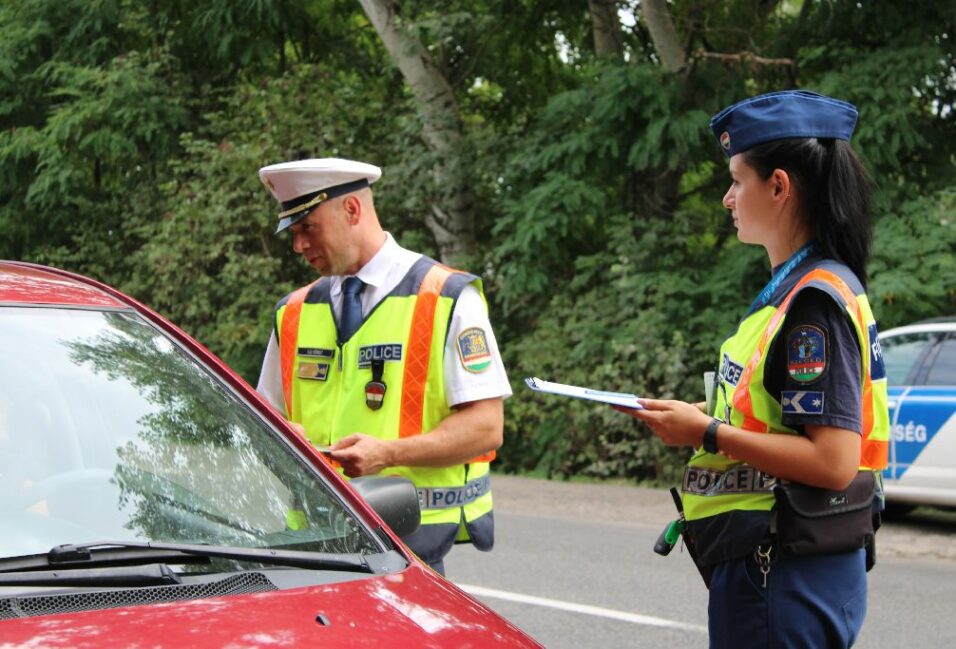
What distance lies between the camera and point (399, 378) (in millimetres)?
3639

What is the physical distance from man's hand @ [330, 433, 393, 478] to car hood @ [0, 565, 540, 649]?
2.91 ft

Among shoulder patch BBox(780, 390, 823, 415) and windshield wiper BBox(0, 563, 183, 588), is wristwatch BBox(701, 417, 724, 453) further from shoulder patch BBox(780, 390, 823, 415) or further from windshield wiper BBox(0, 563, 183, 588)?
windshield wiper BBox(0, 563, 183, 588)

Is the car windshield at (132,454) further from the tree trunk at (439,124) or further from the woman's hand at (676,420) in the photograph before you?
the tree trunk at (439,124)

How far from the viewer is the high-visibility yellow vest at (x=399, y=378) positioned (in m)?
3.63

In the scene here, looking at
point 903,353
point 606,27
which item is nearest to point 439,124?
point 606,27

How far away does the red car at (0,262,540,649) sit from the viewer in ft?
7.07

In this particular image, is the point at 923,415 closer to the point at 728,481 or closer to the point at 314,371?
the point at 314,371

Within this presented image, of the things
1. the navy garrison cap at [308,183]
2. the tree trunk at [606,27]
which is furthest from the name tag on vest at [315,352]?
the tree trunk at [606,27]

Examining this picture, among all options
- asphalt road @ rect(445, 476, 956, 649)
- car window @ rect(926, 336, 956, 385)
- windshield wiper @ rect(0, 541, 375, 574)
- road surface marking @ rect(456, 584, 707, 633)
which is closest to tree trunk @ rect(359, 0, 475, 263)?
asphalt road @ rect(445, 476, 956, 649)

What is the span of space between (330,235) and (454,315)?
0.43m

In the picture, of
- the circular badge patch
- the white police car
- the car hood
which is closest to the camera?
the car hood

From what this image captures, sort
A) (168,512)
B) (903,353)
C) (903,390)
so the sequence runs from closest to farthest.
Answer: (168,512) → (903,390) → (903,353)

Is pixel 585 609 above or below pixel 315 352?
below

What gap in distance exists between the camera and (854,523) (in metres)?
2.67
